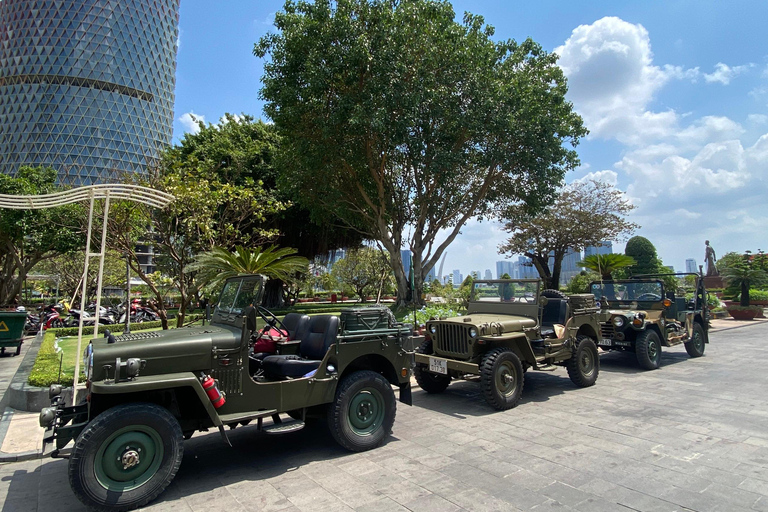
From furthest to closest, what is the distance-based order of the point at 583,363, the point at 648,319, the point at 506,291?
the point at 648,319, the point at 506,291, the point at 583,363

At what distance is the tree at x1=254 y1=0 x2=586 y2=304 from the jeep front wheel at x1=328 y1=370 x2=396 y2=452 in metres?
9.33

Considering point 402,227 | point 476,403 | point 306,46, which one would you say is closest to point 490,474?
point 476,403

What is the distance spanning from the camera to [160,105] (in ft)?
320

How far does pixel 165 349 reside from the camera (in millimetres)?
3896

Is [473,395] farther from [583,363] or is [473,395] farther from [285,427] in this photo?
[285,427]

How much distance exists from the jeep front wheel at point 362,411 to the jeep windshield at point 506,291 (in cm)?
383

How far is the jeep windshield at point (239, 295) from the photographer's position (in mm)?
4727

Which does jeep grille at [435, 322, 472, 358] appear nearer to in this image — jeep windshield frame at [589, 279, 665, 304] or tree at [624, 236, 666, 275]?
jeep windshield frame at [589, 279, 665, 304]

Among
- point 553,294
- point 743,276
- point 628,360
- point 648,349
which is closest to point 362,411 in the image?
point 553,294

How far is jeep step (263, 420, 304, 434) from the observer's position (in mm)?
4242

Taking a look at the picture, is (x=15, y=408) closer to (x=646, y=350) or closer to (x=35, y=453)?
(x=35, y=453)

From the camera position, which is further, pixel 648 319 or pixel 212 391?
pixel 648 319

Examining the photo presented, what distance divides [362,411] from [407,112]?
34.7ft

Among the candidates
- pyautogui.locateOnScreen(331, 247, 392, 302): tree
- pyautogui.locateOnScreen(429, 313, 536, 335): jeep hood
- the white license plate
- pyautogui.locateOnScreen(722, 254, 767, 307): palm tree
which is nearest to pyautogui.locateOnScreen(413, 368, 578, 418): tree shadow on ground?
the white license plate
